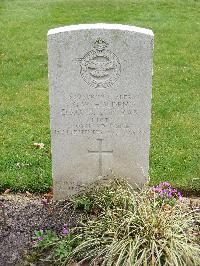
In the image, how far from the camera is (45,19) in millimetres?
13766

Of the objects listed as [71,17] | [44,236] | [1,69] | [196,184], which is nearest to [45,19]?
[71,17]

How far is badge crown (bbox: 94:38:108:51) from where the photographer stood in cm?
504

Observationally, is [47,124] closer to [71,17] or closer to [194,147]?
[194,147]

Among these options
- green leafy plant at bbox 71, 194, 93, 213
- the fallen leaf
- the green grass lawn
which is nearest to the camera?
green leafy plant at bbox 71, 194, 93, 213

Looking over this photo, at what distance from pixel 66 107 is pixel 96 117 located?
12.2 inches

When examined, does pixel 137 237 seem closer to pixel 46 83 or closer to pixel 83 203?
pixel 83 203

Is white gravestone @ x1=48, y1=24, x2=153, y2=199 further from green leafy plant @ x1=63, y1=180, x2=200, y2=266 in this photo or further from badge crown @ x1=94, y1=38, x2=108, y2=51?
green leafy plant @ x1=63, y1=180, x2=200, y2=266

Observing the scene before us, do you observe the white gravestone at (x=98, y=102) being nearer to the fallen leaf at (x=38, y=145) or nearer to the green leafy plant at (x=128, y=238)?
the green leafy plant at (x=128, y=238)

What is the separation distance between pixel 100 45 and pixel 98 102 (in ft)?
1.84

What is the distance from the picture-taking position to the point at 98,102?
17.3 feet

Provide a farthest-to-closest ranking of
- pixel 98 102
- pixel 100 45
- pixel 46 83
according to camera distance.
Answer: pixel 46 83, pixel 98 102, pixel 100 45

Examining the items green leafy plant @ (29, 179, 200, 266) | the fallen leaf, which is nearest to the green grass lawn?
the fallen leaf

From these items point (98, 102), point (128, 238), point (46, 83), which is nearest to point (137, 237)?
point (128, 238)

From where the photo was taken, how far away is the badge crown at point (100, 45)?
16.5ft
